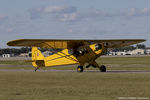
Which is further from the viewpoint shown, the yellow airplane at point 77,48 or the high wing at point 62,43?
the yellow airplane at point 77,48

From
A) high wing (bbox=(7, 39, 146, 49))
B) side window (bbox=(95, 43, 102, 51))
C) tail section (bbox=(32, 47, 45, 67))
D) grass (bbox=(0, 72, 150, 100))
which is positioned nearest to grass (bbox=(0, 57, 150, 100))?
grass (bbox=(0, 72, 150, 100))

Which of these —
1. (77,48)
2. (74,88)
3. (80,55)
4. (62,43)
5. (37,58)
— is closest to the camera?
(74,88)

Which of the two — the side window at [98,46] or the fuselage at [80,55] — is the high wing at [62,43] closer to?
the fuselage at [80,55]

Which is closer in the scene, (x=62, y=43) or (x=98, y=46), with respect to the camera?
(x=98, y=46)

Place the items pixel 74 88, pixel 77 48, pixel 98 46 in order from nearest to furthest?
pixel 74 88, pixel 98 46, pixel 77 48

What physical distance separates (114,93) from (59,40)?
56.8 ft

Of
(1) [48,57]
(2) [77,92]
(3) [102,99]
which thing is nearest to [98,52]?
(1) [48,57]

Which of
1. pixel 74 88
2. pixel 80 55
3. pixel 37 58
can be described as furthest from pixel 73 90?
pixel 37 58

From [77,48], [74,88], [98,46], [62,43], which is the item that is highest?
[62,43]

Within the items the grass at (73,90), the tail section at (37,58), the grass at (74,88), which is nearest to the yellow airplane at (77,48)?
the tail section at (37,58)

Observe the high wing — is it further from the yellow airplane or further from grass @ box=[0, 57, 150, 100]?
grass @ box=[0, 57, 150, 100]

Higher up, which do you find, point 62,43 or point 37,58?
point 62,43

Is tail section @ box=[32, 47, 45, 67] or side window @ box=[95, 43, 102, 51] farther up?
side window @ box=[95, 43, 102, 51]

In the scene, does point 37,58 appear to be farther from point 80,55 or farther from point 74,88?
point 74,88
